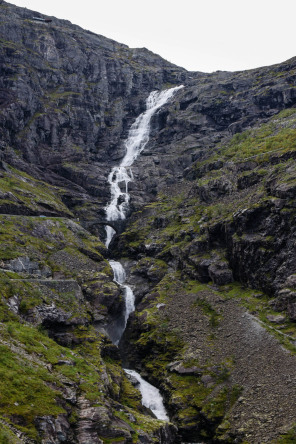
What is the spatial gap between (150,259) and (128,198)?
33326mm

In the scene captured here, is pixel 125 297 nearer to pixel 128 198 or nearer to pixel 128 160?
pixel 128 198

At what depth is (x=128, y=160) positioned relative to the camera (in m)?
129

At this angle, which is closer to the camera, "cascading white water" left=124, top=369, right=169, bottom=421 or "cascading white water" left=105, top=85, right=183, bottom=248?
"cascading white water" left=124, top=369, right=169, bottom=421

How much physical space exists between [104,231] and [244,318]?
51.9 m

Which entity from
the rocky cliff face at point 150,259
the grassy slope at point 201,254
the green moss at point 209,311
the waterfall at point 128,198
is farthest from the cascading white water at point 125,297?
the green moss at point 209,311

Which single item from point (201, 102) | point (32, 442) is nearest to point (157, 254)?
point (32, 442)

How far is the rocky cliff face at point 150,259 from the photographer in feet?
94.9

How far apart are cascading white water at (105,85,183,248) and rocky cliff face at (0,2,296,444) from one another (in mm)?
3085

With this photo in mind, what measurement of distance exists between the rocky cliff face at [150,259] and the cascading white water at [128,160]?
308 centimetres

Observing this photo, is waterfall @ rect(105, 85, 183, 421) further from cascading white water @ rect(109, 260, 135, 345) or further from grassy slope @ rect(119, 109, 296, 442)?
grassy slope @ rect(119, 109, 296, 442)

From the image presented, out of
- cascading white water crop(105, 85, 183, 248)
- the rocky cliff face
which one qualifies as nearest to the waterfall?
cascading white water crop(105, 85, 183, 248)

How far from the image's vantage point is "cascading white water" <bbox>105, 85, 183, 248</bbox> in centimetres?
9738

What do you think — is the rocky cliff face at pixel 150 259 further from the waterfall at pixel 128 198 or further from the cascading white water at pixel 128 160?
the cascading white water at pixel 128 160

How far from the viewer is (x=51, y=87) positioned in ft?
440
